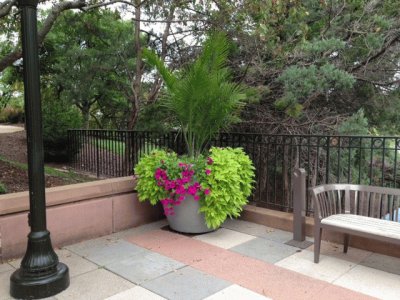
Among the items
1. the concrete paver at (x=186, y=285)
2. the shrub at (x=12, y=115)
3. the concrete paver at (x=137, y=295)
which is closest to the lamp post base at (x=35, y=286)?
the concrete paver at (x=137, y=295)

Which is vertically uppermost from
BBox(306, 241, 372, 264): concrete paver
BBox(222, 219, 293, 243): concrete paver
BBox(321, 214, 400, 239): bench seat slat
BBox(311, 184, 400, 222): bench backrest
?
BBox(311, 184, 400, 222): bench backrest

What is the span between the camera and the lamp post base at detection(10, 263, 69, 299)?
9.52 feet

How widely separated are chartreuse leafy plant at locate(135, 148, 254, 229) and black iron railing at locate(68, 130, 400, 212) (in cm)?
85

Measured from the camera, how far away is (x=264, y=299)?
9.62 ft

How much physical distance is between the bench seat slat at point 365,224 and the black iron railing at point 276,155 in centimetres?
74

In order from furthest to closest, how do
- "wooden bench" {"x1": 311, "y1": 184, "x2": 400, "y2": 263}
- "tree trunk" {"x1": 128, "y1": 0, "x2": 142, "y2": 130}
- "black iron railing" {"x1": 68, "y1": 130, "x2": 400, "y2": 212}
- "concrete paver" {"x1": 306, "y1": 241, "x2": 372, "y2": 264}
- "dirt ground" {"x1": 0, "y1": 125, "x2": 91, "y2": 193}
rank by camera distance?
"tree trunk" {"x1": 128, "y1": 0, "x2": 142, "y2": 130} → "dirt ground" {"x1": 0, "y1": 125, "x2": 91, "y2": 193} → "black iron railing" {"x1": 68, "y1": 130, "x2": 400, "y2": 212} → "concrete paver" {"x1": 306, "y1": 241, "x2": 372, "y2": 264} → "wooden bench" {"x1": 311, "y1": 184, "x2": 400, "y2": 263}

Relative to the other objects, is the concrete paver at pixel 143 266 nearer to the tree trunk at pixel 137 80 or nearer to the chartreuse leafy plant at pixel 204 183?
the chartreuse leafy plant at pixel 204 183

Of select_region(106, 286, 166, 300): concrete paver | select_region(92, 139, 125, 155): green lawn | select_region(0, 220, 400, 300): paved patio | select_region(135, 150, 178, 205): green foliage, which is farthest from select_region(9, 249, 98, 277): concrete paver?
select_region(92, 139, 125, 155): green lawn

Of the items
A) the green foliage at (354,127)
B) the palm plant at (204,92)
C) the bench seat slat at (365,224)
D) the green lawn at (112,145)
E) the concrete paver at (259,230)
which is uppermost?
the palm plant at (204,92)

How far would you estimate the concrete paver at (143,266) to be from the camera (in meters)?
3.36

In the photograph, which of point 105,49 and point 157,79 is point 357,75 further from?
point 105,49

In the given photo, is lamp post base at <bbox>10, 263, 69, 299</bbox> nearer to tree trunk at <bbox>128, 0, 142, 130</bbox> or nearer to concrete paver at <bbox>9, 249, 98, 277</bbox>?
concrete paver at <bbox>9, 249, 98, 277</bbox>

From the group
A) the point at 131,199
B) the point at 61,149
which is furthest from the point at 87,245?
the point at 61,149

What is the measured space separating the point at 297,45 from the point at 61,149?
7.20 m
